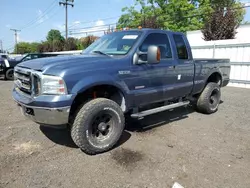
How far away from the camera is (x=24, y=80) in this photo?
359 cm

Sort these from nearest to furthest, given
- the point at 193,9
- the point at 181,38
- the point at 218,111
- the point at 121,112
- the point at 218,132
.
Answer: the point at 121,112 → the point at 218,132 → the point at 181,38 → the point at 218,111 → the point at 193,9

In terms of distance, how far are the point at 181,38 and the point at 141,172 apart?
11.2 ft

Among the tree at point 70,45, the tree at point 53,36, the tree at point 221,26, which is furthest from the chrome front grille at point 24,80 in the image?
the tree at point 53,36

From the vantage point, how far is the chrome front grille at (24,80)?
3.43 metres

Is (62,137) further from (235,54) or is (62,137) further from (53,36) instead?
(53,36)

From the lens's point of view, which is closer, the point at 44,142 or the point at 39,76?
the point at 39,76

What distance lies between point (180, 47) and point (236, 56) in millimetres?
6959

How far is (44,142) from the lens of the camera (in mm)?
4043

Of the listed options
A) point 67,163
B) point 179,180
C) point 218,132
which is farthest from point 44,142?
point 218,132

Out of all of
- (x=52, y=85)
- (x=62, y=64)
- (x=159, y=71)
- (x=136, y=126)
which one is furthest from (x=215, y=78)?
→ (x=52, y=85)

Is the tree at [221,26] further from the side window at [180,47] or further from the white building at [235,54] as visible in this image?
the side window at [180,47]

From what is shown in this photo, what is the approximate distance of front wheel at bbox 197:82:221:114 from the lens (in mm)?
5762

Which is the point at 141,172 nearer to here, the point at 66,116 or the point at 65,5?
the point at 66,116

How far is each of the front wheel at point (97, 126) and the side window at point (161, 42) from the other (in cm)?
149
